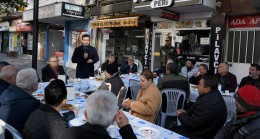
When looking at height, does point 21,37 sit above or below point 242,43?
above

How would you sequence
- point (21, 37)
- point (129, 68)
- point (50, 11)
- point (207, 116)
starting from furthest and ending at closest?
point (21, 37)
point (50, 11)
point (129, 68)
point (207, 116)

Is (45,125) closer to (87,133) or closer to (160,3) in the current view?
(87,133)

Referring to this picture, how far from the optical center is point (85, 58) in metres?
6.43

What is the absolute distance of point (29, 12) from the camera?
20.4 metres

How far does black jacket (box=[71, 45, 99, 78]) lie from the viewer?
6418mm

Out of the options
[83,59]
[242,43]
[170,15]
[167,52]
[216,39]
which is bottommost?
[83,59]

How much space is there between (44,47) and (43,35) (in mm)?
1180

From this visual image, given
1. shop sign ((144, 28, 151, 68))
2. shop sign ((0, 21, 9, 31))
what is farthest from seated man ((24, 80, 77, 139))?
shop sign ((0, 21, 9, 31))

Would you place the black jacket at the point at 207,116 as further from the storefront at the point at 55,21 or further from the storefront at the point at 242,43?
the storefront at the point at 55,21

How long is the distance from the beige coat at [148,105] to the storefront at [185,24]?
234 inches

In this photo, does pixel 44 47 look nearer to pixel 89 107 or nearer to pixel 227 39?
pixel 227 39

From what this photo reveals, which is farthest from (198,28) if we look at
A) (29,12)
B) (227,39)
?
(29,12)

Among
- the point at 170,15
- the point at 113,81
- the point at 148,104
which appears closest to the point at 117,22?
the point at 170,15

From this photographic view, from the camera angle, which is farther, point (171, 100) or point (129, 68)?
point (129, 68)
